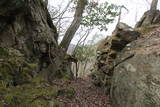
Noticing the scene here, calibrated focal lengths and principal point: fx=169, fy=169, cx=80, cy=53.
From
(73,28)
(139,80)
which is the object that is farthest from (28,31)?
(139,80)

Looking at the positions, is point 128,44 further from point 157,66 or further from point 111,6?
point 111,6

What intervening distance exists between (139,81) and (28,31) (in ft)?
19.7

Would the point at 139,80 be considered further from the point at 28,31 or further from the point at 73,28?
the point at 28,31

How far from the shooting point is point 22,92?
4.96m

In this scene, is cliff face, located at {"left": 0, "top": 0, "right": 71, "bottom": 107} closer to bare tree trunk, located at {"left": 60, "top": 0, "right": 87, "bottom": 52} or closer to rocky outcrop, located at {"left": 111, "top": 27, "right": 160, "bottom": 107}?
bare tree trunk, located at {"left": 60, "top": 0, "right": 87, "bottom": 52}

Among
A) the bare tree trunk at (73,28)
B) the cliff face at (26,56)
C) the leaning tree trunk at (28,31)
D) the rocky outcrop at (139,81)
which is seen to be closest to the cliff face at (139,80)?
the rocky outcrop at (139,81)

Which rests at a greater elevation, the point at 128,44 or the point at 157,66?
the point at 128,44

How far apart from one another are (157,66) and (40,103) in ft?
12.6

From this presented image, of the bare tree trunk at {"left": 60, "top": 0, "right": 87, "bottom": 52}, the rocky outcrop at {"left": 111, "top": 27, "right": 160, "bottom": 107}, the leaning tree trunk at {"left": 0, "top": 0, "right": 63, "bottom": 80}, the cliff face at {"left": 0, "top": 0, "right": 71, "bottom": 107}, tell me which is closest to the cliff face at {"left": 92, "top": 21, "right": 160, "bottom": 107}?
the rocky outcrop at {"left": 111, "top": 27, "right": 160, "bottom": 107}

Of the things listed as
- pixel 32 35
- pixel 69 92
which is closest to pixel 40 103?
pixel 69 92

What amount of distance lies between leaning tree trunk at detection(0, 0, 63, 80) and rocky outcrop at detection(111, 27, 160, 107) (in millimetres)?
3655

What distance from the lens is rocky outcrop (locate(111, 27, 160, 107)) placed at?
5.25 meters

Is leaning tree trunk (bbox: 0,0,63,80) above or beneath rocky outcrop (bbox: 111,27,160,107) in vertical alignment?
above

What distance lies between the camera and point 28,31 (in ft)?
29.1
